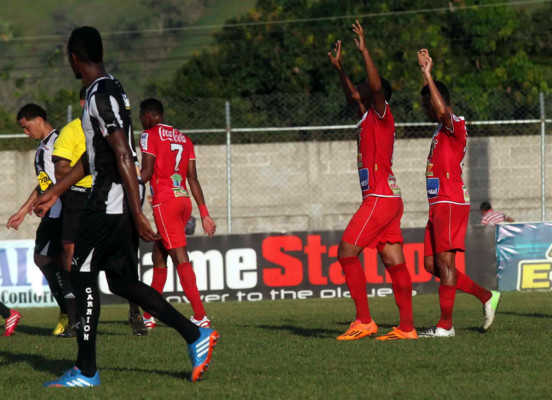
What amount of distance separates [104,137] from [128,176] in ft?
0.93

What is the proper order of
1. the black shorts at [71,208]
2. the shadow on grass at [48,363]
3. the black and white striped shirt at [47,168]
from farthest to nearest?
the black and white striped shirt at [47,168] < the black shorts at [71,208] < the shadow on grass at [48,363]

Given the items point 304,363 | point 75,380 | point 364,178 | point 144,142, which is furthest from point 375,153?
point 75,380

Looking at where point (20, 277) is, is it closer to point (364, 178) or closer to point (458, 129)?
point (364, 178)

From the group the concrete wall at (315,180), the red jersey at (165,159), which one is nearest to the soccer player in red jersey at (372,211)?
the red jersey at (165,159)

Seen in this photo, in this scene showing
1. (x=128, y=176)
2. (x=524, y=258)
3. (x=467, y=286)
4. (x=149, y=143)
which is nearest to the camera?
(x=128, y=176)

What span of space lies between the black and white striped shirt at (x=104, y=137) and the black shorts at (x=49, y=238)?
3543 millimetres

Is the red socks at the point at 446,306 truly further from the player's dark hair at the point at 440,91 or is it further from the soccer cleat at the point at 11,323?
the soccer cleat at the point at 11,323

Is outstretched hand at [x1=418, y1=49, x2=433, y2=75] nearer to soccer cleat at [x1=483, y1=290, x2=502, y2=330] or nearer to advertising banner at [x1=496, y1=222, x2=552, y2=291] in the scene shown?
soccer cleat at [x1=483, y1=290, x2=502, y2=330]

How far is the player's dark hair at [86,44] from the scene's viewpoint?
19.8ft

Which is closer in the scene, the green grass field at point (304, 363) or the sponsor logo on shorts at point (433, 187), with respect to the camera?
the green grass field at point (304, 363)

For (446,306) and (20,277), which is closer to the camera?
(446,306)

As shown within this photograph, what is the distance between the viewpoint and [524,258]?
50.9 feet

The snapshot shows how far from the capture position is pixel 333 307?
525 inches

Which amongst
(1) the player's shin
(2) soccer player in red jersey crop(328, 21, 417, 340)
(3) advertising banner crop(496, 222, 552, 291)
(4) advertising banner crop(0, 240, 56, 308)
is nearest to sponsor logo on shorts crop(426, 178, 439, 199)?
(2) soccer player in red jersey crop(328, 21, 417, 340)
